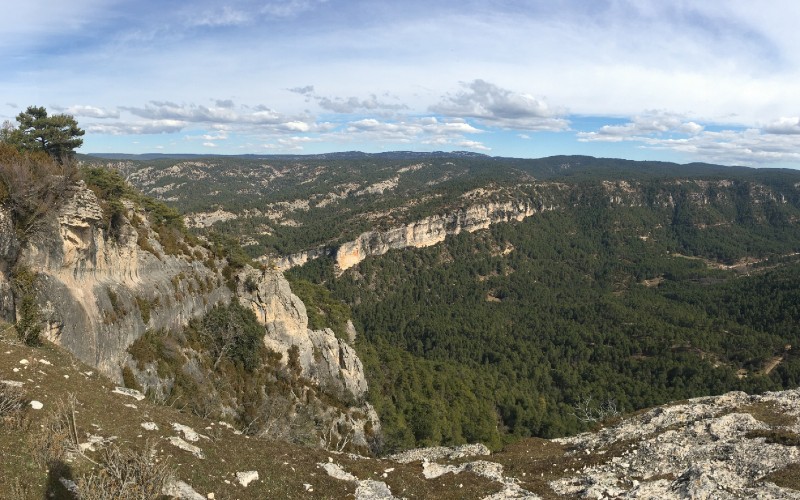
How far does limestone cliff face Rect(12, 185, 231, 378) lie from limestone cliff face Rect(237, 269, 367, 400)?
10280 millimetres

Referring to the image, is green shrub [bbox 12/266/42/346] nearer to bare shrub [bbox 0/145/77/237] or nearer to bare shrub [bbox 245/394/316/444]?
bare shrub [bbox 0/145/77/237]

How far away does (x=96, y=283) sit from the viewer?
93.4ft

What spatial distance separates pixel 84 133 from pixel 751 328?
5367 inches

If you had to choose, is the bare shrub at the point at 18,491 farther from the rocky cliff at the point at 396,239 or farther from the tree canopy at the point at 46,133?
the rocky cliff at the point at 396,239

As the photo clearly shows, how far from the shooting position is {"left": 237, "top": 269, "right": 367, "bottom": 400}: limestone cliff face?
1913 inches

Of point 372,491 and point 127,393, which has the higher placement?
point 127,393

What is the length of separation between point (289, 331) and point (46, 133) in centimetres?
2820

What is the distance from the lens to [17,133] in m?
36.2

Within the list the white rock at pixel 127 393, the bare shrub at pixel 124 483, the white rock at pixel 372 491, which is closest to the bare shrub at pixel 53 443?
the bare shrub at pixel 124 483

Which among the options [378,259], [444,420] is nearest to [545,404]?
[444,420]

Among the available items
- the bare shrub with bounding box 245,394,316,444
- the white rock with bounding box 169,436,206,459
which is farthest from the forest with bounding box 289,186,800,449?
the white rock with bounding box 169,436,206,459

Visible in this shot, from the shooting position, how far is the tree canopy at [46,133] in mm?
36406

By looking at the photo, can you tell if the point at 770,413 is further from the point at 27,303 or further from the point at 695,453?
the point at 27,303

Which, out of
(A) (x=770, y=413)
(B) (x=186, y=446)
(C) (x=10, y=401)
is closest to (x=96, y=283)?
(B) (x=186, y=446)
